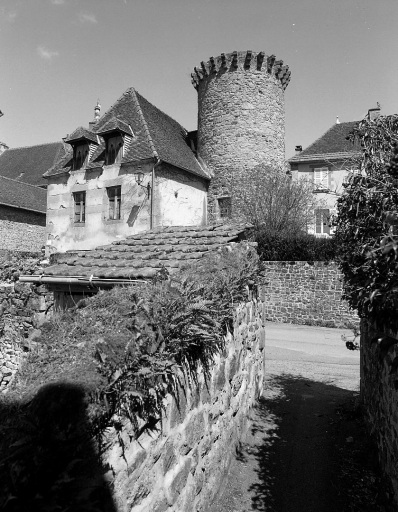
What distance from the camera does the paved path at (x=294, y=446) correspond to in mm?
3988

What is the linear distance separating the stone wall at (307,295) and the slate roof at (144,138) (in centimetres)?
673

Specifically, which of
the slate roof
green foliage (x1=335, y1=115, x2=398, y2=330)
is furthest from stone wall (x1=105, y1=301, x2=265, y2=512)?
the slate roof

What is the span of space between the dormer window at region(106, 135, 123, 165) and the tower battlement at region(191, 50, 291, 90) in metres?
7.52

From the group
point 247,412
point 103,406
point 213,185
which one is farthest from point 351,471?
point 213,185

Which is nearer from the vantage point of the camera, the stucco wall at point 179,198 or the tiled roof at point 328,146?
the stucco wall at point 179,198

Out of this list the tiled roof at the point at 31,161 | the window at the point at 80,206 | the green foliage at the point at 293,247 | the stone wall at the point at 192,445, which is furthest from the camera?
the tiled roof at the point at 31,161

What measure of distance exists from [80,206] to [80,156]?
7.98 ft

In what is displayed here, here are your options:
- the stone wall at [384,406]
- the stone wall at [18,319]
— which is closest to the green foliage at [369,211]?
the stone wall at [384,406]

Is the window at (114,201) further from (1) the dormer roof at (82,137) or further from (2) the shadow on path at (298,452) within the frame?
(2) the shadow on path at (298,452)

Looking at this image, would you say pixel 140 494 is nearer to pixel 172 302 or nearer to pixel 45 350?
pixel 45 350

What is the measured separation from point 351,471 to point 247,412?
144cm

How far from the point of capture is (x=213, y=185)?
2170 cm

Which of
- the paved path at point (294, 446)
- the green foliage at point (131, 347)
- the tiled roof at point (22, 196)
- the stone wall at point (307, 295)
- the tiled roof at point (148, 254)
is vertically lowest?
the paved path at point (294, 446)

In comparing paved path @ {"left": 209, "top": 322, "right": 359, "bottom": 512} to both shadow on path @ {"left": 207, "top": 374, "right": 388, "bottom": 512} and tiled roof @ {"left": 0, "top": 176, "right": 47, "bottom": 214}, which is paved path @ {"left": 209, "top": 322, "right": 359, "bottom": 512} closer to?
shadow on path @ {"left": 207, "top": 374, "right": 388, "bottom": 512}
